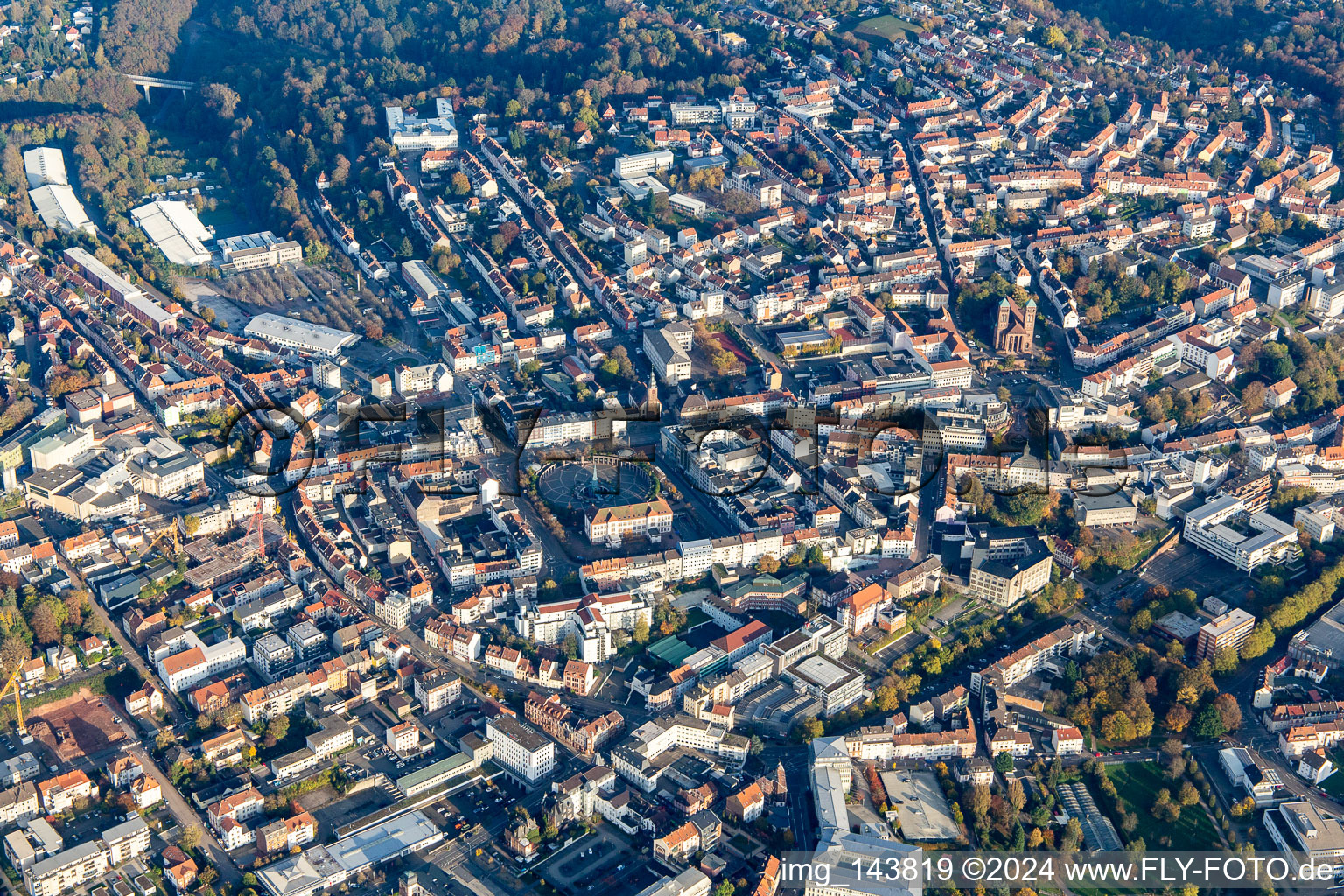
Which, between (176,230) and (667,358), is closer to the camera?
(667,358)

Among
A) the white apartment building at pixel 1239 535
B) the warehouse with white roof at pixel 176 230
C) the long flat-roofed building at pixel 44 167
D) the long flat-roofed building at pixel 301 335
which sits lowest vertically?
the white apartment building at pixel 1239 535

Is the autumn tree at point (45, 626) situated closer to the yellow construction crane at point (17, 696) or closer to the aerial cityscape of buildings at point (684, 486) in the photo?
the aerial cityscape of buildings at point (684, 486)

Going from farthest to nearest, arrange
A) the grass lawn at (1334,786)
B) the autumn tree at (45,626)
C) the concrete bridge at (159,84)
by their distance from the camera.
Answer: the concrete bridge at (159,84)
the autumn tree at (45,626)
the grass lawn at (1334,786)

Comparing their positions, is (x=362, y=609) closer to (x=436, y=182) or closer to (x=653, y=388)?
(x=653, y=388)

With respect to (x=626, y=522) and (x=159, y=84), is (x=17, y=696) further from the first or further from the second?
(x=159, y=84)

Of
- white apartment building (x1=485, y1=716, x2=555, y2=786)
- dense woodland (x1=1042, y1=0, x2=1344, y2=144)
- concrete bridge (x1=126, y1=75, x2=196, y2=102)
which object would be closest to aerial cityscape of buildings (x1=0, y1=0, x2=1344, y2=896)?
white apartment building (x1=485, y1=716, x2=555, y2=786)

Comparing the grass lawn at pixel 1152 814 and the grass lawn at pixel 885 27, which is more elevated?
the grass lawn at pixel 885 27

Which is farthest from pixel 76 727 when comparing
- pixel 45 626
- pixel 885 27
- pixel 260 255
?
pixel 885 27

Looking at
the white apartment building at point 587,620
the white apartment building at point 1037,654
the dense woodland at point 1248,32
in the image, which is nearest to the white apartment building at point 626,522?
the white apartment building at point 587,620
